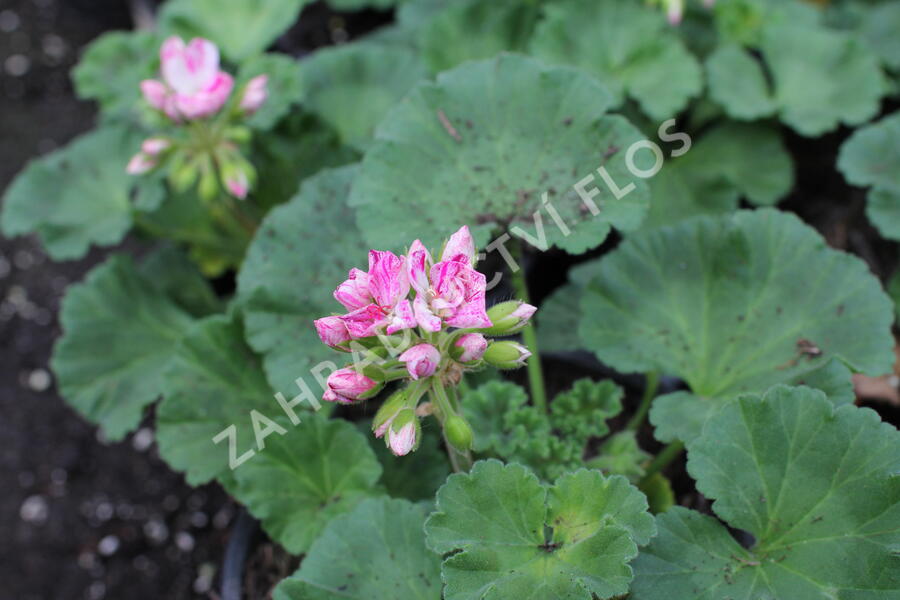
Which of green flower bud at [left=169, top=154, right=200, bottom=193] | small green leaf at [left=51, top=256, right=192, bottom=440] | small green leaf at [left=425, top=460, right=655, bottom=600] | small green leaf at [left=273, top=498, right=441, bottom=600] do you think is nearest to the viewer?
small green leaf at [left=425, top=460, right=655, bottom=600]

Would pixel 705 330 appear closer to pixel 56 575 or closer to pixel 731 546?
pixel 731 546

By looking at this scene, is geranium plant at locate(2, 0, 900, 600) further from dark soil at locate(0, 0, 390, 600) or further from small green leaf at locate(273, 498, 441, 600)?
dark soil at locate(0, 0, 390, 600)

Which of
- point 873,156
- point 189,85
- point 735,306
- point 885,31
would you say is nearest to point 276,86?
point 189,85

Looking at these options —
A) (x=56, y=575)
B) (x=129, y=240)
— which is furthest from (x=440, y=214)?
(x=129, y=240)

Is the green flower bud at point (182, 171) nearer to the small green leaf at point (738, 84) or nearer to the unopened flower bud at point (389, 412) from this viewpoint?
the unopened flower bud at point (389, 412)

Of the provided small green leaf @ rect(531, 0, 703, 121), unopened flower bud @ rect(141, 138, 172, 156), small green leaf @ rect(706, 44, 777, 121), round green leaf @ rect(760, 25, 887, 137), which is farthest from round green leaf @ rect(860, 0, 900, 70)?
unopened flower bud @ rect(141, 138, 172, 156)

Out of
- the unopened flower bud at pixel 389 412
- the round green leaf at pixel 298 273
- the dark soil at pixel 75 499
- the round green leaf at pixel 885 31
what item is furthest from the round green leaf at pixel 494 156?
the round green leaf at pixel 885 31

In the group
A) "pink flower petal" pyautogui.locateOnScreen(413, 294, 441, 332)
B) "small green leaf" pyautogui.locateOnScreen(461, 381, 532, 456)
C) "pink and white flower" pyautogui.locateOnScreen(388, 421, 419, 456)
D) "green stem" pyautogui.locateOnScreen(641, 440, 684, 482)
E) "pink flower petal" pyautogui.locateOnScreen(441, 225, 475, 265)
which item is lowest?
"green stem" pyautogui.locateOnScreen(641, 440, 684, 482)
